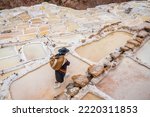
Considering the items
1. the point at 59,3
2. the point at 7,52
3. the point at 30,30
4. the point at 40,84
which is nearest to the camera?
the point at 40,84

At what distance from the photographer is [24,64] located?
665 centimetres

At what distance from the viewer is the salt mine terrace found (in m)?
4.91

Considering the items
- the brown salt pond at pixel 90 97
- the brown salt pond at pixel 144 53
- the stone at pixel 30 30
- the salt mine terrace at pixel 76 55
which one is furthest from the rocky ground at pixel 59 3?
the brown salt pond at pixel 90 97

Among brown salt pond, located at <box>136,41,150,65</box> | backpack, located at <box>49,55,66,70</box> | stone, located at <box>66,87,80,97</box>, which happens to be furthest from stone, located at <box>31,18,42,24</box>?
stone, located at <box>66,87,80,97</box>

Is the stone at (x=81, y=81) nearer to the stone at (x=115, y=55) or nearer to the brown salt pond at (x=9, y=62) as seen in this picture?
the stone at (x=115, y=55)

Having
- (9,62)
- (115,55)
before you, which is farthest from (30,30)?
(115,55)

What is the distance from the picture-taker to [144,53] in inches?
244

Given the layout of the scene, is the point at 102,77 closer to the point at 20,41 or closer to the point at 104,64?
the point at 104,64

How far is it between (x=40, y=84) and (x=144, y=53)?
3.20 meters

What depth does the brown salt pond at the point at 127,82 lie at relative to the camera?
184 inches

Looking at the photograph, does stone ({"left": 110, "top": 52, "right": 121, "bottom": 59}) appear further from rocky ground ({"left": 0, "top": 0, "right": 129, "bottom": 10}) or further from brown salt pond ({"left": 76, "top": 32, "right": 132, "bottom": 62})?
rocky ground ({"left": 0, "top": 0, "right": 129, "bottom": 10})

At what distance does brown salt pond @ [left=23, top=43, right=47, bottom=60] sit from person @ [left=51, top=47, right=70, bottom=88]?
209 cm

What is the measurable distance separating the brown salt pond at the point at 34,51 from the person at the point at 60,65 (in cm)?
209

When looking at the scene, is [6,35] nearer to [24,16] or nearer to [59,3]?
[24,16]
